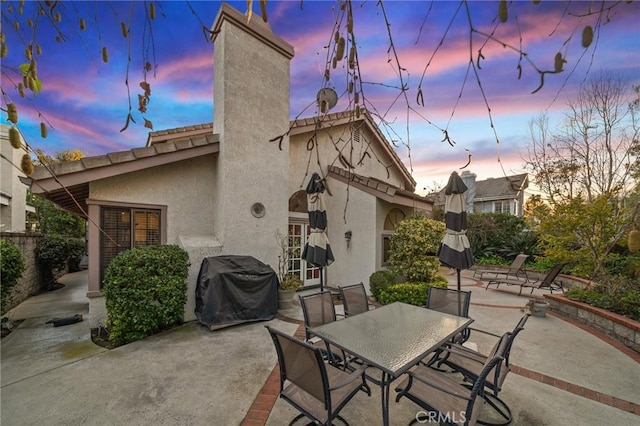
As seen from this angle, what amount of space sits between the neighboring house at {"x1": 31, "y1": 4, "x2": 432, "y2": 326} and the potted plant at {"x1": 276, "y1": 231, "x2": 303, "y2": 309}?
0.26 meters

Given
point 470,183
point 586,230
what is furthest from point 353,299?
point 470,183

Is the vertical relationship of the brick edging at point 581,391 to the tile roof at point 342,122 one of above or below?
below

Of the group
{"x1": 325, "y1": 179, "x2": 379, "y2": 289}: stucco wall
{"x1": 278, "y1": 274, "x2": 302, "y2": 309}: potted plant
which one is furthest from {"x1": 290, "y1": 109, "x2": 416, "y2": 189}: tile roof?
{"x1": 278, "y1": 274, "x2": 302, "y2": 309}: potted plant

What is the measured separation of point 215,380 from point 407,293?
5363 millimetres

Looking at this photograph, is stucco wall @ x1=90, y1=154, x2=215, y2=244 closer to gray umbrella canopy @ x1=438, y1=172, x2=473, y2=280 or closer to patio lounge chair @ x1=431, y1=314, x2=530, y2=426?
gray umbrella canopy @ x1=438, y1=172, x2=473, y2=280

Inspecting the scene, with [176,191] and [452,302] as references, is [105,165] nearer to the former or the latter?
[176,191]

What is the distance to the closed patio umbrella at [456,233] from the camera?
19.5 ft

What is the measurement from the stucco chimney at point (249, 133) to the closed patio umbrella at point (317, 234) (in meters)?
1.19

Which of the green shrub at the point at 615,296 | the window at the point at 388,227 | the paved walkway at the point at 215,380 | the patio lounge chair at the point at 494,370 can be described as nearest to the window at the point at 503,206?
the window at the point at 388,227

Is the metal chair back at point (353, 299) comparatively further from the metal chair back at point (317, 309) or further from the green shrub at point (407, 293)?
the green shrub at point (407, 293)

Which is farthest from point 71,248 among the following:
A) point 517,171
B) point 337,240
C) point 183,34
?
point 517,171

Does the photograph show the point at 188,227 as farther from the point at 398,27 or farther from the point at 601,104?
the point at 601,104

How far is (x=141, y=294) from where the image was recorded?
5770 mm

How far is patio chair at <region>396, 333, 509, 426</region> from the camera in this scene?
254 cm
